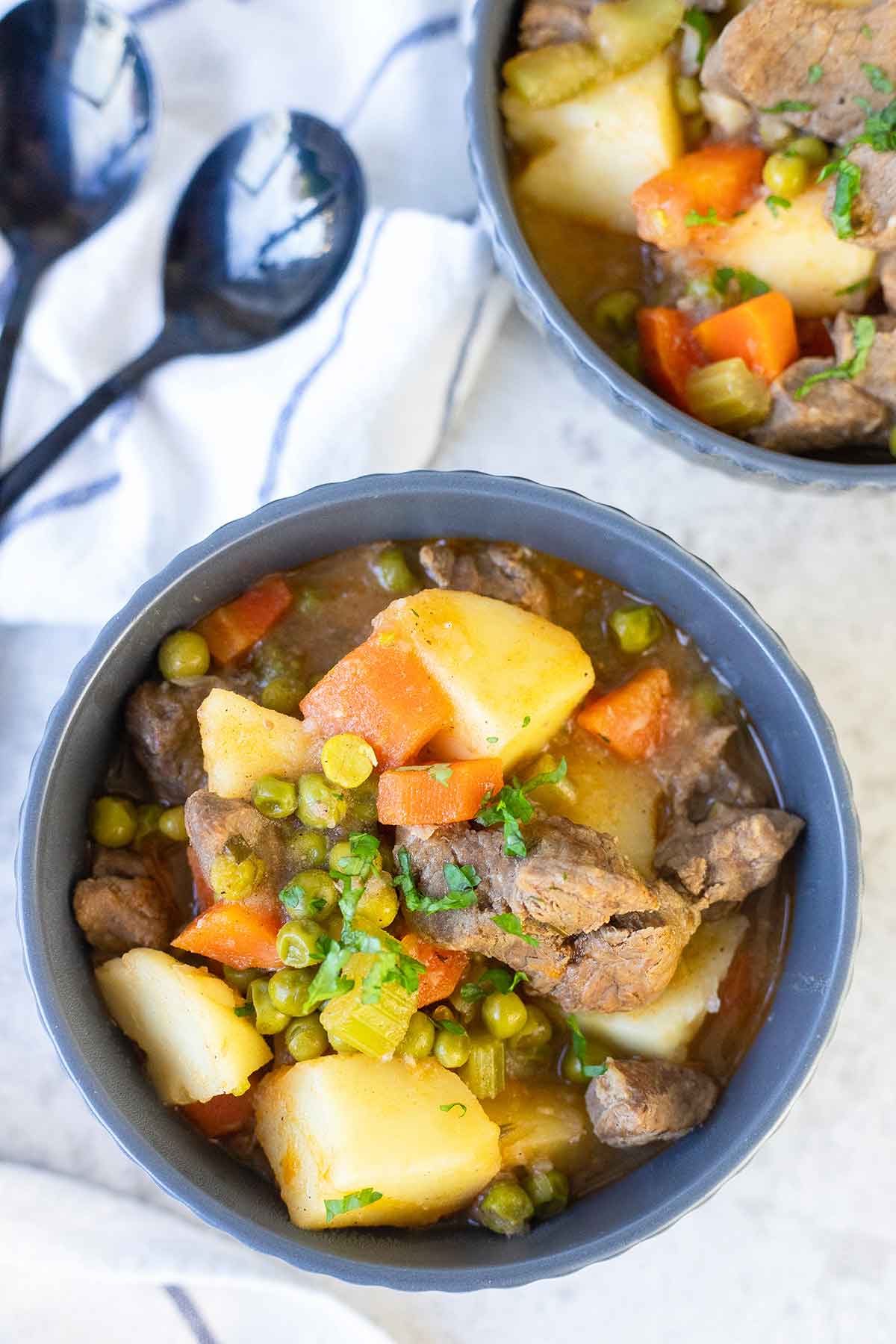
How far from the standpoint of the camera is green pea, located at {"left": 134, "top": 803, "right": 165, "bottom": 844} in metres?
3.14

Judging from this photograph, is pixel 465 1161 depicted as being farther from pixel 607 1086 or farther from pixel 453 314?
pixel 453 314

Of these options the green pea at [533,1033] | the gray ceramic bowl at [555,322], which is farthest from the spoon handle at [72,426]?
the green pea at [533,1033]

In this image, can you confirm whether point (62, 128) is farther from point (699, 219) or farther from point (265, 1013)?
point (265, 1013)

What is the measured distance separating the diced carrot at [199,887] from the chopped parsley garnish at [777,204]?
→ 2.03 metres

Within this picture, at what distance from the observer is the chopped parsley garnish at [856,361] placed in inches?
133

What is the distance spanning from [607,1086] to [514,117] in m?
2.31

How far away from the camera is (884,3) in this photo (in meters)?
3.32

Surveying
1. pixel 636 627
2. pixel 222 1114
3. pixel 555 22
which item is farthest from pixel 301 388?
pixel 222 1114

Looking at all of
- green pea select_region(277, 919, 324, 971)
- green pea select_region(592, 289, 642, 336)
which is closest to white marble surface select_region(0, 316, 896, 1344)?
green pea select_region(592, 289, 642, 336)

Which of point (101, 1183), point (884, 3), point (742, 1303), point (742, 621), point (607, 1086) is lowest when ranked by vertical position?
point (742, 1303)

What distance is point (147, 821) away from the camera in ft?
10.3

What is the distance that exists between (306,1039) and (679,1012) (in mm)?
816

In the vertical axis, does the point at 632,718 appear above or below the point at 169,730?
below

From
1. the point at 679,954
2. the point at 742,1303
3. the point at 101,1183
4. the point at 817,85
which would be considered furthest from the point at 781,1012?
the point at 817,85
